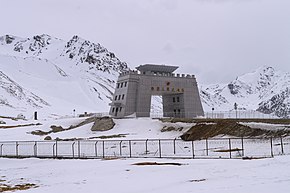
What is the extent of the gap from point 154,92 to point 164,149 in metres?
29.7

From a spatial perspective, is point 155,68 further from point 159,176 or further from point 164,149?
point 159,176

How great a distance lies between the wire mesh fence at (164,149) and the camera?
99.3 feet

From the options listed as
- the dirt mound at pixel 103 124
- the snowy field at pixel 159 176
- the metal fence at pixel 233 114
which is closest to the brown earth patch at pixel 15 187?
the snowy field at pixel 159 176

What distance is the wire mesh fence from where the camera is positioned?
30281 millimetres

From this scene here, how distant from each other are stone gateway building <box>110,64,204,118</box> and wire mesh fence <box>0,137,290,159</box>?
890 inches

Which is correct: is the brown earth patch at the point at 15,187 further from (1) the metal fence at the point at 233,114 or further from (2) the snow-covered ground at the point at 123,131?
(1) the metal fence at the point at 233,114

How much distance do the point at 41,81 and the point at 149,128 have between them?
146647 mm

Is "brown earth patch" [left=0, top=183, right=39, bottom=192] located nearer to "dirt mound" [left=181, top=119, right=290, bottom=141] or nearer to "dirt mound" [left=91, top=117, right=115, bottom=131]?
"dirt mound" [left=181, top=119, right=290, bottom=141]

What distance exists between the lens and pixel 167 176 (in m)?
21.2

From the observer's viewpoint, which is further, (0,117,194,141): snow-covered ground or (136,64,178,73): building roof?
(136,64,178,73): building roof

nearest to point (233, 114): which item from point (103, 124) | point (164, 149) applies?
point (103, 124)

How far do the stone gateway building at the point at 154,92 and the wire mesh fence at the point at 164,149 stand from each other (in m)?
22.6

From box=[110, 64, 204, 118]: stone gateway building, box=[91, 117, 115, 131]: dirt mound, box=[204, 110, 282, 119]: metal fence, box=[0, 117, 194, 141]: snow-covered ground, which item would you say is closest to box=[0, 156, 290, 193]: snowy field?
box=[0, 117, 194, 141]: snow-covered ground

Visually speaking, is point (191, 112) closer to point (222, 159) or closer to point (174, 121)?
point (174, 121)
